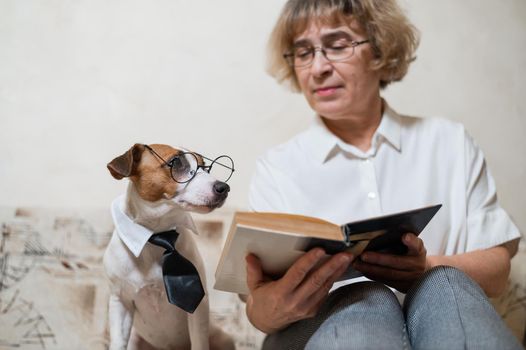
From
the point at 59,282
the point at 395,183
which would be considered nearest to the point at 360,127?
the point at 395,183

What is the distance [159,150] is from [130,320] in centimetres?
32

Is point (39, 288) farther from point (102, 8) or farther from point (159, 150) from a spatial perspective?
point (102, 8)

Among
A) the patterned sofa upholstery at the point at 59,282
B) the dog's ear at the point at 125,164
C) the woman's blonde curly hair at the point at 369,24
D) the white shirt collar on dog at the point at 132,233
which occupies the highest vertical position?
the woman's blonde curly hair at the point at 369,24

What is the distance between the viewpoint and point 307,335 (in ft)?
2.81

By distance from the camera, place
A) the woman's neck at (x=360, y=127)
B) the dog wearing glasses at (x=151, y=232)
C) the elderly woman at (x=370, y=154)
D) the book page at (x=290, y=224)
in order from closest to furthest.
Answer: the book page at (x=290, y=224), the dog wearing glasses at (x=151, y=232), the elderly woman at (x=370, y=154), the woman's neck at (x=360, y=127)

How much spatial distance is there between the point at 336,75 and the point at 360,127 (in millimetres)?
176

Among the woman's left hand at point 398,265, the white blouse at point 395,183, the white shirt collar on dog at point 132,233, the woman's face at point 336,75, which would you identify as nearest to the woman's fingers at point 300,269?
the woman's left hand at point 398,265

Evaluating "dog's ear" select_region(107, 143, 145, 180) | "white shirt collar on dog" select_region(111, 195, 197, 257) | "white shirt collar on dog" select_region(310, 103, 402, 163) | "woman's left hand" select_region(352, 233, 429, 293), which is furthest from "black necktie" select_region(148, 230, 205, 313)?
"white shirt collar on dog" select_region(310, 103, 402, 163)

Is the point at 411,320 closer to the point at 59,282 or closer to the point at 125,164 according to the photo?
the point at 125,164

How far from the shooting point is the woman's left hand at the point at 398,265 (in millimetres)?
848

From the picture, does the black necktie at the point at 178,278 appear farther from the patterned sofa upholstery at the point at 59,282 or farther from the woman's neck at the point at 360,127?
the woman's neck at the point at 360,127

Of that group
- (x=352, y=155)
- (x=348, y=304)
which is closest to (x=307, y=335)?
(x=348, y=304)

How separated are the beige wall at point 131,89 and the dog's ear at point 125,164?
1.74 ft

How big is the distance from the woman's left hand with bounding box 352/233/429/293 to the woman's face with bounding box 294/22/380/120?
0.44 metres
